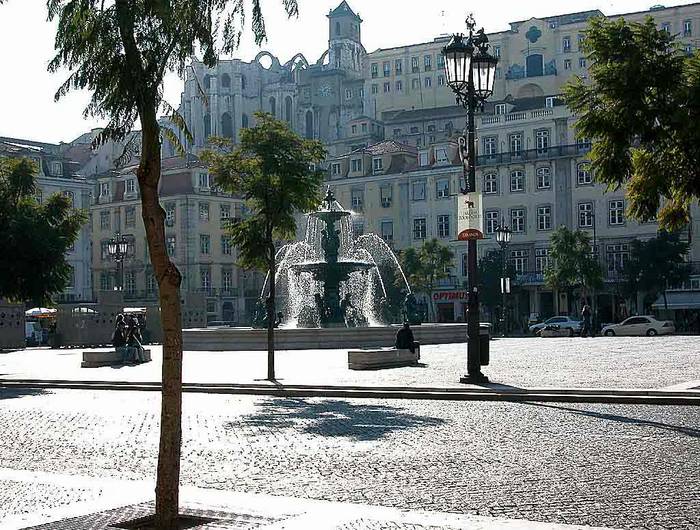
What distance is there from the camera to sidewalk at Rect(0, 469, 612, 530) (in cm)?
806

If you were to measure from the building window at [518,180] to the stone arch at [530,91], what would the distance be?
22.4 meters

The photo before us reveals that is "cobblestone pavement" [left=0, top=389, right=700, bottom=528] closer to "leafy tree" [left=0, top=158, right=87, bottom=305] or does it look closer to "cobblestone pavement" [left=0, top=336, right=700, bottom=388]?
"cobblestone pavement" [left=0, top=336, right=700, bottom=388]

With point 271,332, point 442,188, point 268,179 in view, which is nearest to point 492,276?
point 442,188

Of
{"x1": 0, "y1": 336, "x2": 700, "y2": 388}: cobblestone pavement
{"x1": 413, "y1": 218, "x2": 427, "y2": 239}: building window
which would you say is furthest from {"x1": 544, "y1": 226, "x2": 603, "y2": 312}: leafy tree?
{"x1": 0, "y1": 336, "x2": 700, "y2": 388}: cobblestone pavement

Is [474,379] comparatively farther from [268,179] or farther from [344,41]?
[344,41]

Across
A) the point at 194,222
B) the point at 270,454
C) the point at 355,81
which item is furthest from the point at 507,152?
the point at 270,454

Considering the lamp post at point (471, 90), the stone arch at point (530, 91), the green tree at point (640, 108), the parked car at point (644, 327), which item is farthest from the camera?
the stone arch at point (530, 91)

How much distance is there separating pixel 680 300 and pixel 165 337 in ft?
217

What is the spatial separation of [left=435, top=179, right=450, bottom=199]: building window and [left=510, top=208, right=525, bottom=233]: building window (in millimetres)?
5986

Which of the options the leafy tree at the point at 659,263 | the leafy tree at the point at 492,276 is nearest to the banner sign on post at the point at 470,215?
the leafy tree at the point at 659,263

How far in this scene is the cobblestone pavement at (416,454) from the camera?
29.9ft

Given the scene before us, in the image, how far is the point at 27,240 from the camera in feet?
102

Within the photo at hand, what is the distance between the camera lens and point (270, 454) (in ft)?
40.2

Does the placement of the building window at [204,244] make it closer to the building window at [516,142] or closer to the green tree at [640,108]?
the building window at [516,142]
